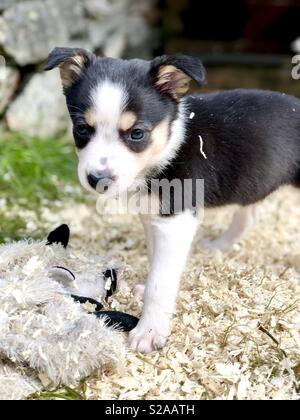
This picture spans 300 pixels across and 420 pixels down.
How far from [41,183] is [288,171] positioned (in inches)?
95.6

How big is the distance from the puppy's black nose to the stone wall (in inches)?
124

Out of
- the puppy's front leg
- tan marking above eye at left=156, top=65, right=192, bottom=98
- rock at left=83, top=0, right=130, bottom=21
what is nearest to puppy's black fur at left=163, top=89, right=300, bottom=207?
tan marking above eye at left=156, top=65, right=192, bottom=98

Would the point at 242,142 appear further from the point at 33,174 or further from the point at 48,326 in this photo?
the point at 33,174

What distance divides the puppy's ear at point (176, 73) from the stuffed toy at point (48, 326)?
1.08 metres

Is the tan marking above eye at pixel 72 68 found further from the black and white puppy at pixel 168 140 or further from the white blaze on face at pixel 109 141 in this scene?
the white blaze on face at pixel 109 141

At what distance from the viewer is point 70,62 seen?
10.3ft

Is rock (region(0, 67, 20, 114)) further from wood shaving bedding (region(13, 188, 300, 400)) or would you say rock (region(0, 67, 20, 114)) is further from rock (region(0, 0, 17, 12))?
wood shaving bedding (region(13, 188, 300, 400))

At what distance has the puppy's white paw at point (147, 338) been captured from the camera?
3094mm

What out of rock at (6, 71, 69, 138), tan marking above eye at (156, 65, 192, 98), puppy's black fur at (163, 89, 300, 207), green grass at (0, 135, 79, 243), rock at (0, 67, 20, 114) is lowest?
green grass at (0, 135, 79, 243)

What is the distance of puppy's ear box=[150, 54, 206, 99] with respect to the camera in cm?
292

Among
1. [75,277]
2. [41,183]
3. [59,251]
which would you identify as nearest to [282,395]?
[75,277]

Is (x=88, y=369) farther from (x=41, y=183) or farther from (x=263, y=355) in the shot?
(x=41, y=183)

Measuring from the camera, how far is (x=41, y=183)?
17.7 feet

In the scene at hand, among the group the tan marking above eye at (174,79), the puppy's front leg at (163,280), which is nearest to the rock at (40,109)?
the tan marking above eye at (174,79)
